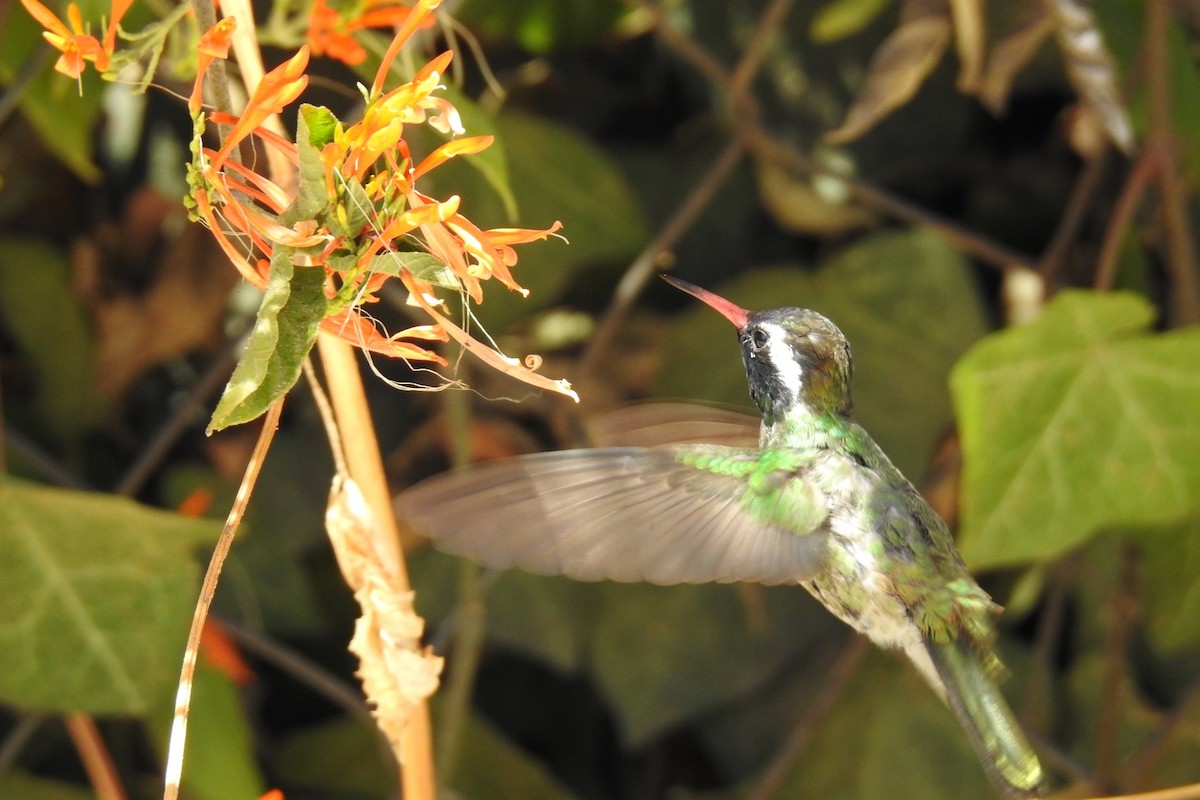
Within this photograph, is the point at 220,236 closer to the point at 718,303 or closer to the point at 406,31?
the point at 406,31

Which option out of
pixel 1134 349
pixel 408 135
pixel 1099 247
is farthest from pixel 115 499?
pixel 1099 247

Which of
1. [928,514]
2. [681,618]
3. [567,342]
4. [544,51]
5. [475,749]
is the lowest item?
[475,749]

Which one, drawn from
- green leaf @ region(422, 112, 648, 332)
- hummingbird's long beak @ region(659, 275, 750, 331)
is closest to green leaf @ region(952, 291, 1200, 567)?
hummingbird's long beak @ region(659, 275, 750, 331)

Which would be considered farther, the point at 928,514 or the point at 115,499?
the point at 115,499

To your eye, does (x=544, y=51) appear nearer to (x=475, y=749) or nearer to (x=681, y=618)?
(x=681, y=618)

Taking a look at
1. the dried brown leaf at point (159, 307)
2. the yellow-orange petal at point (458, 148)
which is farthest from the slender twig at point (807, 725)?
the yellow-orange petal at point (458, 148)

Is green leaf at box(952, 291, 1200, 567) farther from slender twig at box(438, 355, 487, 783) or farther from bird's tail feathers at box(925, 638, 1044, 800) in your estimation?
slender twig at box(438, 355, 487, 783)

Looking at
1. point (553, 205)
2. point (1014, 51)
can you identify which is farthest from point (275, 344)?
point (553, 205)
